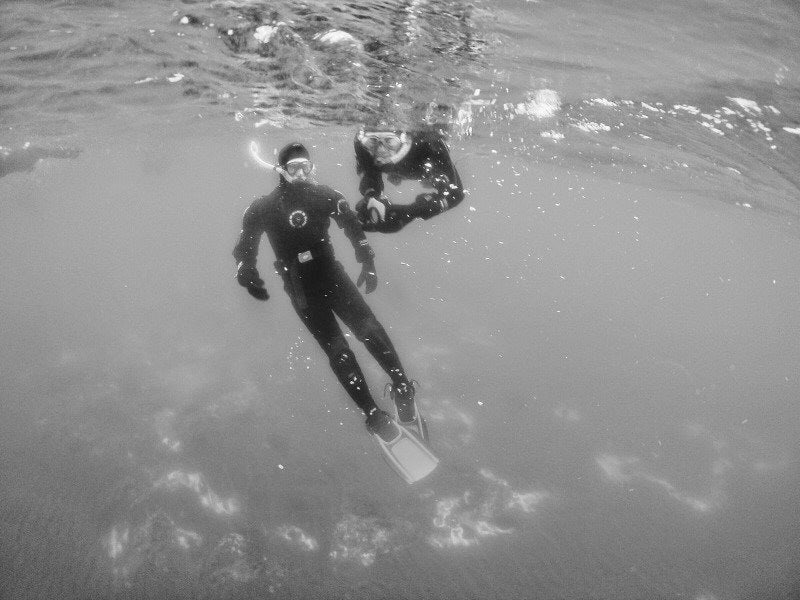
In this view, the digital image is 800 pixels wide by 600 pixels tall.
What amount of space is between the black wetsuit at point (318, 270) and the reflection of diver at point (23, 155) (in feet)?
62.5

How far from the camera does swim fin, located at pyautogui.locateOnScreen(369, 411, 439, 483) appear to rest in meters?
6.07

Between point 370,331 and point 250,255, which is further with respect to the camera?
point 250,255

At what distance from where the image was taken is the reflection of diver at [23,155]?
19.3 metres

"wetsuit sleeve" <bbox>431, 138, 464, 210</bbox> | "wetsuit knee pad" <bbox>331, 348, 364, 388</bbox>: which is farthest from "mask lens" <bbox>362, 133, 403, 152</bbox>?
"wetsuit knee pad" <bbox>331, 348, 364, 388</bbox>

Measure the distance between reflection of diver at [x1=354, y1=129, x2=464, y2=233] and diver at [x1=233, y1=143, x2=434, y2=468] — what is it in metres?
0.61

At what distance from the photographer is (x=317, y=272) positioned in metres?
5.94

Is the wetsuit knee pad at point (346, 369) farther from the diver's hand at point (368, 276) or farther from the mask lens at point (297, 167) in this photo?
the mask lens at point (297, 167)

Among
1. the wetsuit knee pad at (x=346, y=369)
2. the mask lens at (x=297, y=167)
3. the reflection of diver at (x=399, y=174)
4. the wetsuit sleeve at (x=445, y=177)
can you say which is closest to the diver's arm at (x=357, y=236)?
the reflection of diver at (x=399, y=174)

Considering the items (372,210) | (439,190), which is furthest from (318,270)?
(439,190)

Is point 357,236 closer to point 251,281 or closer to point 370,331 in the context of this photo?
point 370,331

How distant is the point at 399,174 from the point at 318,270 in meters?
2.05

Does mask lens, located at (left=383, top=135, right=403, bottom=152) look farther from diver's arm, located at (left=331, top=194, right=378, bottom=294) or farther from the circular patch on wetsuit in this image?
the circular patch on wetsuit

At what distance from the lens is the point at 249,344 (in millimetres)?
21109

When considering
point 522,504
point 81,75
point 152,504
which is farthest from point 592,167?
point 152,504
